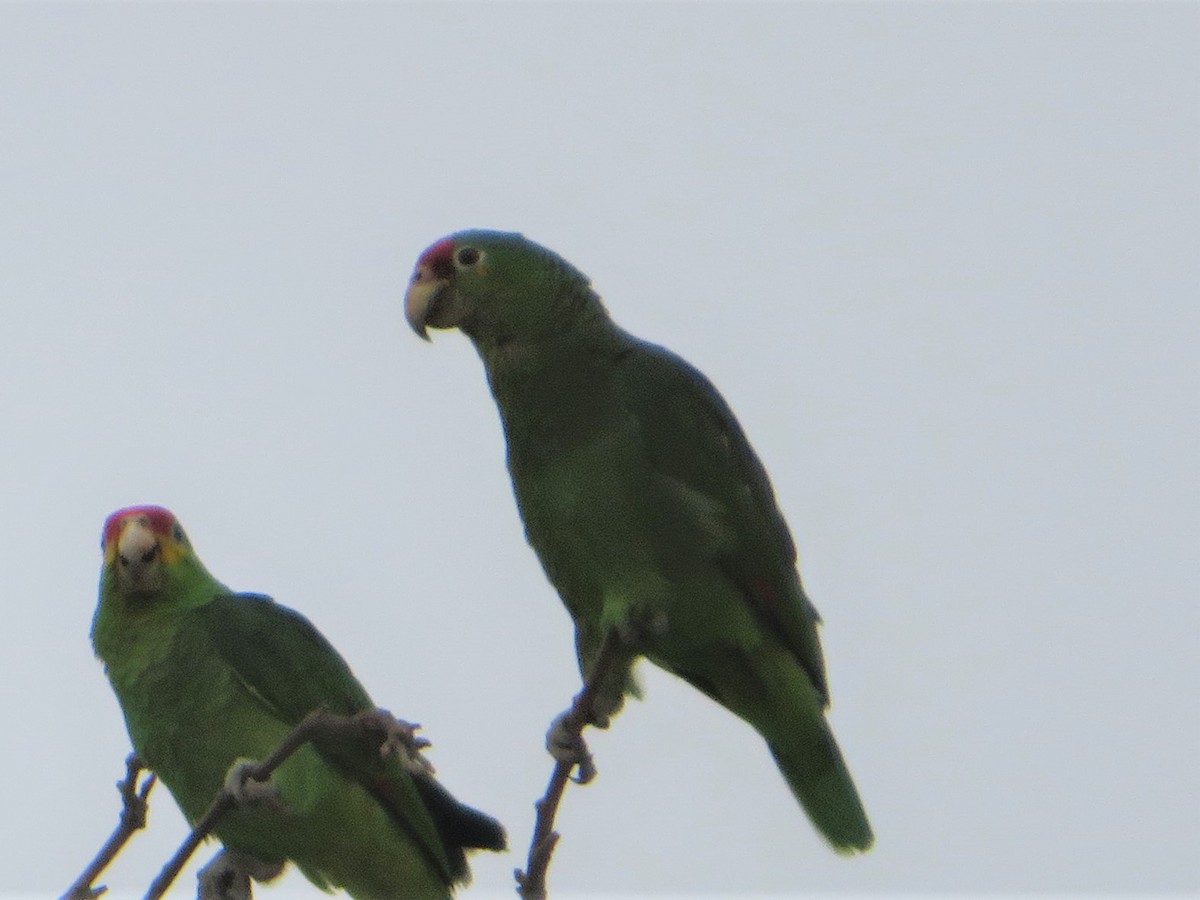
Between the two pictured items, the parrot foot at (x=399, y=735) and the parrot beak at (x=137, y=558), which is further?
the parrot beak at (x=137, y=558)

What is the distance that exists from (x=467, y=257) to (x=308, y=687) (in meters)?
1.50

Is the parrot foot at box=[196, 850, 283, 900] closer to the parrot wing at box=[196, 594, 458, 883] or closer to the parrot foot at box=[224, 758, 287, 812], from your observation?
the parrot wing at box=[196, 594, 458, 883]

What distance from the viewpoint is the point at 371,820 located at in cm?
491

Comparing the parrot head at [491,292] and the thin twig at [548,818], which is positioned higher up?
the parrot head at [491,292]

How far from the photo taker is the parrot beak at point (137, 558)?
512 cm

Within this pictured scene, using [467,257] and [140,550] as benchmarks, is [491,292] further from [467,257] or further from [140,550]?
[140,550]

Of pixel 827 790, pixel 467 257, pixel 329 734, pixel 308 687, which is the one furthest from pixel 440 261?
pixel 329 734

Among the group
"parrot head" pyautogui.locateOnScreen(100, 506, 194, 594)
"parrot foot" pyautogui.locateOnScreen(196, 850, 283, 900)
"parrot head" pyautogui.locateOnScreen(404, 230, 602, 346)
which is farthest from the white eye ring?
"parrot foot" pyautogui.locateOnScreen(196, 850, 283, 900)

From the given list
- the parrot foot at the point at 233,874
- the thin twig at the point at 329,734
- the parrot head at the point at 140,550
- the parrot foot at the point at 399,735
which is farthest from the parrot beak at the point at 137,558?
the parrot foot at the point at 399,735

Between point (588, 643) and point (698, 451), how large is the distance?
653 mm

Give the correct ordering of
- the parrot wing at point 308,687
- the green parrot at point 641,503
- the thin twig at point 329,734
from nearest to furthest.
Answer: the thin twig at point 329,734, the green parrot at point 641,503, the parrot wing at point 308,687

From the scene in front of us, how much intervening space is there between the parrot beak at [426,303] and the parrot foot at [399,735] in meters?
2.26

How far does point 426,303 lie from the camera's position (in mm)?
4859

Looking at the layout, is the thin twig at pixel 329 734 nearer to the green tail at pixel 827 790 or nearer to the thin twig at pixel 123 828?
the thin twig at pixel 123 828
